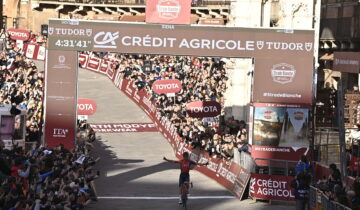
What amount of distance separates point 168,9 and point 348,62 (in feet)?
18.2

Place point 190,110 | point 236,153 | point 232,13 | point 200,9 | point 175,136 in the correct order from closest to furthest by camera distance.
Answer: point 236,153 < point 190,110 < point 175,136 < point 232,13 < point 200,9

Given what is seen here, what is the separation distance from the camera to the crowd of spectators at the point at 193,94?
32.8 metres

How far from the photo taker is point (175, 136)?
38000 millimetres

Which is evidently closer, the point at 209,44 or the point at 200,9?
the point at 209,44

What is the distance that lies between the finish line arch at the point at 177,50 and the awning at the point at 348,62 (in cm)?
107

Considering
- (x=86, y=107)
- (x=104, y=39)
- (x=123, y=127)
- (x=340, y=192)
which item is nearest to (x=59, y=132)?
(x=104, y=39)

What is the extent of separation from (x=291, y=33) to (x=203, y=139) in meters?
7.59

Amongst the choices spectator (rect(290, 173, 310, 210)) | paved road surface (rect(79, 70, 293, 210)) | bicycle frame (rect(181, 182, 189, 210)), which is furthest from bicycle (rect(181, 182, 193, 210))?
spectator (rect(290, 173, 310, 210))

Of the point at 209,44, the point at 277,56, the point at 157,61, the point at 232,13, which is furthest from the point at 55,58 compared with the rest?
the point at 157,61

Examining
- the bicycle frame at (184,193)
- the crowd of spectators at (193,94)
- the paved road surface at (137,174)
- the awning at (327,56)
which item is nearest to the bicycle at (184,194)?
the bicycle frame at (184,193)

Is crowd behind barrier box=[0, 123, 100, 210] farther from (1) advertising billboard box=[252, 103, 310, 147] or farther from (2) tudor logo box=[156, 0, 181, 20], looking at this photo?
(1) advertising billboard box=[252, 103, 310, 147]

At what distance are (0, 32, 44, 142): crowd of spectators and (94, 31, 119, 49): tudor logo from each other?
6998 millimetres

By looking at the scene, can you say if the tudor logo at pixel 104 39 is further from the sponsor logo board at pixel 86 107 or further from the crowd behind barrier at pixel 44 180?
the sponsor logo board at pixel 86 107

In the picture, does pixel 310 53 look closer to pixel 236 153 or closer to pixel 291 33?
pixel 291 33
